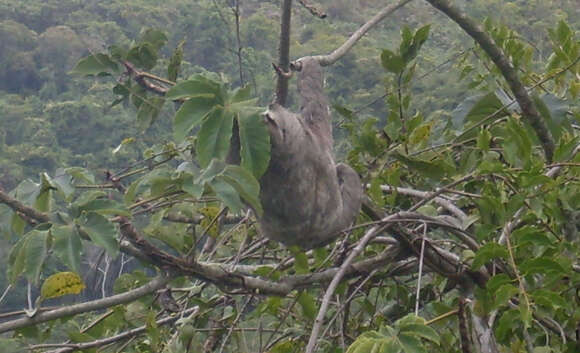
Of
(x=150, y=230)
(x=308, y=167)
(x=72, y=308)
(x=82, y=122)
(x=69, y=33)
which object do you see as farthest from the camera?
(x=69, y=33)

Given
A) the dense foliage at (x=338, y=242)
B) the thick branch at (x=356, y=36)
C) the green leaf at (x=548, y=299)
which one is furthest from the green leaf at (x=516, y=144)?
the thick branch at (x=356, y=36)

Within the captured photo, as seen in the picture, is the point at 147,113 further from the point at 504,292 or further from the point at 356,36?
the point at 504,292

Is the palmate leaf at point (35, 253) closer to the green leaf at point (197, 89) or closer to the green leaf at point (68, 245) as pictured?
the green leaf at point (68, 245)

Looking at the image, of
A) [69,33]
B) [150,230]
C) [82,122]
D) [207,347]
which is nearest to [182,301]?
[207,347]

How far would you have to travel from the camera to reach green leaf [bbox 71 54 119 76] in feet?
8.46

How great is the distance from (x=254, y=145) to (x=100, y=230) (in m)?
0.45

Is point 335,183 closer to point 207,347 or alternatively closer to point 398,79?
point 398,79

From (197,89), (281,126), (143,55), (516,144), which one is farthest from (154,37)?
(516,144)

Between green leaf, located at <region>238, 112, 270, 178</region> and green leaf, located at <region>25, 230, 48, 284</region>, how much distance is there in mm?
532

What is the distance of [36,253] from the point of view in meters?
1.81

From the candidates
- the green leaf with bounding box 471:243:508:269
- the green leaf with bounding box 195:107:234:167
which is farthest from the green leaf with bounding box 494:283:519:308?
the green leaf with bounding box 195:107:234:167

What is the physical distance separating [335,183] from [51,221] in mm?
1435

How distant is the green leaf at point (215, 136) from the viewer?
1850mm

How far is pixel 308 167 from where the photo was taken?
289 centimetres
